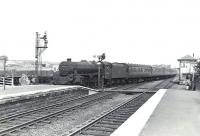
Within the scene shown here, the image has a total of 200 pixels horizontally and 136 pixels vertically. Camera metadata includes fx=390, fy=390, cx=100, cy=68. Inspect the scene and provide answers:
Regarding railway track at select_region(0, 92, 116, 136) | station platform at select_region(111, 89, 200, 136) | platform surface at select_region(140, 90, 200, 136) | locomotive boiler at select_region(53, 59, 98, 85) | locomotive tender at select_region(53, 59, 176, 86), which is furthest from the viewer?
locomotive tender at select_region(53, 59, 176, 86)

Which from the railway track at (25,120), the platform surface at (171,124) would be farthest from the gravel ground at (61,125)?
the platform surface at (171,124)

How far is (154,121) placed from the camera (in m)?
11.9

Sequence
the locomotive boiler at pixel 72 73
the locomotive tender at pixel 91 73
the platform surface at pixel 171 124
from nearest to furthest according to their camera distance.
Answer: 1. the platform surface at pixel 171 124
2. the locomotive boiler at pixel 72 73
3. the locomotive tender at pixel 91 73

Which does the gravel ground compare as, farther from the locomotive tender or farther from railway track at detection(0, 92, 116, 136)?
the locomotive tender

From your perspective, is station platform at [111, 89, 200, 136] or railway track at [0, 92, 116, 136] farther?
railway track at [0, 92, 116, 136]

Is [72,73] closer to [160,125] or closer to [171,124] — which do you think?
[171,124]

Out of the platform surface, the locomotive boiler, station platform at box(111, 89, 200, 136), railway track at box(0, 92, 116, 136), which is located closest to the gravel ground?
railway track at box(0, 92, 116, 136)

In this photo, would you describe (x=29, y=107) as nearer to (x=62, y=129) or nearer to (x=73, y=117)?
(x=73, y=117)

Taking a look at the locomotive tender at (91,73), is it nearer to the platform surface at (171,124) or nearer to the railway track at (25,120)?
the railway track at (25,120)

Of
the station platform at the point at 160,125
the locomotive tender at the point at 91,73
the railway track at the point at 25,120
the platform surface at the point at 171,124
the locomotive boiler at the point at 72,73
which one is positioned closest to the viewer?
the station platform at the point at 160,125

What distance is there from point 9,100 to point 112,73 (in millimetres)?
24499

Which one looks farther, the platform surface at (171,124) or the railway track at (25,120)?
the railway track at (25,120)

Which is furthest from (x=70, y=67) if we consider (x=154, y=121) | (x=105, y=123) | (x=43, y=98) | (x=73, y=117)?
(x=154, y=121)

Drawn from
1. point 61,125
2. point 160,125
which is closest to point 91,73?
point 61,125
